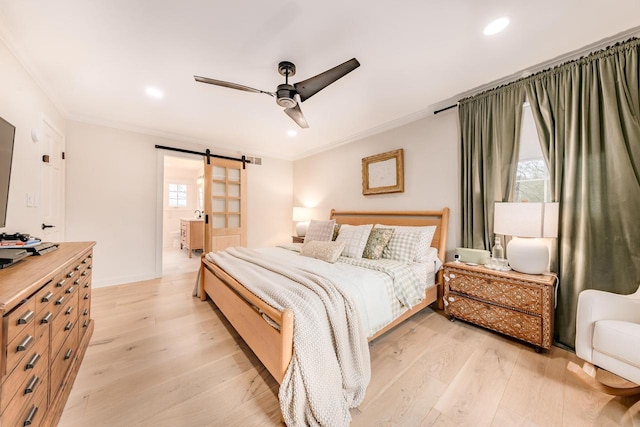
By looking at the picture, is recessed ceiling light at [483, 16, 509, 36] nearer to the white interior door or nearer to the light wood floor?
the light wood floor

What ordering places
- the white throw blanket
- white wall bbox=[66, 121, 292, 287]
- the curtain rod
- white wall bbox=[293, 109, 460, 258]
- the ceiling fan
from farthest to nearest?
the curtain rod → white wall bbox=[66, 121, 292, 287] → white wall bbox=[293, 109, 460, 258] → the ceiling fan → the white throw blanket

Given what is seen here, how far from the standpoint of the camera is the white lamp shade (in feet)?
6.29

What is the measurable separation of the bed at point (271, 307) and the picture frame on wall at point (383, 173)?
373 mm

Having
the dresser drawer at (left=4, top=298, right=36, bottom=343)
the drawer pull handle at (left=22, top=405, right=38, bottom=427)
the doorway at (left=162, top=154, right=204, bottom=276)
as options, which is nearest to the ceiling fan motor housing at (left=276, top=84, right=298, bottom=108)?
the dresser drawer at (left=4, top=298, right=36, bottom=343)

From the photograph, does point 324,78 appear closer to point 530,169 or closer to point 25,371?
point 530,169

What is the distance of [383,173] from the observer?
11.9ft

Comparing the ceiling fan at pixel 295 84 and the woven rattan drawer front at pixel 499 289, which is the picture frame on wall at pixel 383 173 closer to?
the woven rattan drawer front at pixel 499 289

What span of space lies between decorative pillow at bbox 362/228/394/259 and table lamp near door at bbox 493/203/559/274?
1.07 meters

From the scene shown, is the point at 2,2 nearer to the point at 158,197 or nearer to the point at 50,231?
the point at 50,231

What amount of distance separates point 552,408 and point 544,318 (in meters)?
0.70

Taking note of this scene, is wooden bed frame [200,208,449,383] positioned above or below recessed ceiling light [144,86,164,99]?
below

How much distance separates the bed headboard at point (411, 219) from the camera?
2.86 m

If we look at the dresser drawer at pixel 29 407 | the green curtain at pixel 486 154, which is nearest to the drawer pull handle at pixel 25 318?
the dresser drawer at pixel 29 407

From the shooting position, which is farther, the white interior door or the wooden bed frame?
the white interior door
